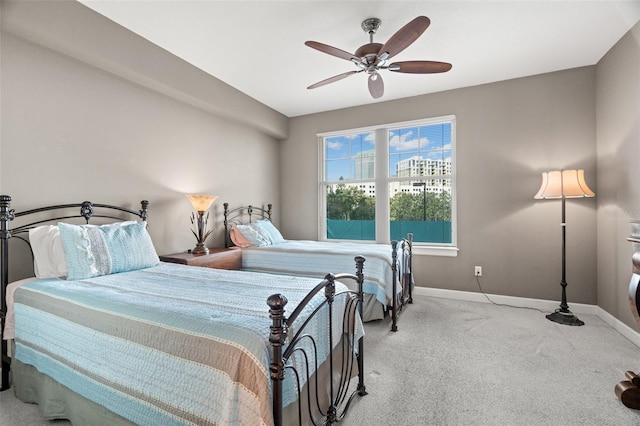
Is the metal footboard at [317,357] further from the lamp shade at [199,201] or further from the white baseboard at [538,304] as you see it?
the white baseboard at [538,304]

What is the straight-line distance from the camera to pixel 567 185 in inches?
119

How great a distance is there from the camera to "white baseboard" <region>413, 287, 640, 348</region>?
8.88ft

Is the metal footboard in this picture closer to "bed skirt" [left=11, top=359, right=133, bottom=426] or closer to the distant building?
"bed skirt" [left=11, top=359, right=133, bottom=426]

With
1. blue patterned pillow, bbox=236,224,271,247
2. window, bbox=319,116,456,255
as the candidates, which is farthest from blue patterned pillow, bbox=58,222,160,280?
window, bbox=319,116,456,255

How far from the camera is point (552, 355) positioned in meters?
2.37

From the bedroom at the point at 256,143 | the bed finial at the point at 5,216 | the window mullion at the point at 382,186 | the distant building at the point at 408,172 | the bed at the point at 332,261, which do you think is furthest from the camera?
the window mullion at the point at 382,186

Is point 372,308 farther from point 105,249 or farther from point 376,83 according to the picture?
point 105,249

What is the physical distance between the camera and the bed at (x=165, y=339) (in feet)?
3.55

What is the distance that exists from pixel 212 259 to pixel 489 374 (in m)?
2.58

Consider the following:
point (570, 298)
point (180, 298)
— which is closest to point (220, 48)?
point (180, 298)

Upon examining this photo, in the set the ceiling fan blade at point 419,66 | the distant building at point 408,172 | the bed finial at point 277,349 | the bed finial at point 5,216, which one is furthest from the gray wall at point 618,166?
the bed finial at point 5,216

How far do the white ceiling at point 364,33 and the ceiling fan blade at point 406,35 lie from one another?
39cm

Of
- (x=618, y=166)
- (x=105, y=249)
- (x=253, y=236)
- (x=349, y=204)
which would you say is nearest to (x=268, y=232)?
(x=253, y=236)

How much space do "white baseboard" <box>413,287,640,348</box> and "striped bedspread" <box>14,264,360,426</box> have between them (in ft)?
8.93
